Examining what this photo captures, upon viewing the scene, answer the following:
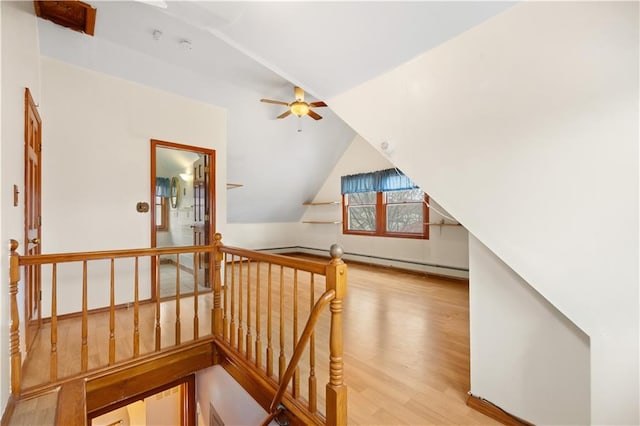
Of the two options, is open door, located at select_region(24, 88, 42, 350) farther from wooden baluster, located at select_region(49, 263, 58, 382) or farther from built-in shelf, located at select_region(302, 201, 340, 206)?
built-in shelf, located at select_region(302, 201, 340, 206)

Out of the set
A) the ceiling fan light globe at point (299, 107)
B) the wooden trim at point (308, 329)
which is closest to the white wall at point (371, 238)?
the ceiling fan light globe at point (299, 107)

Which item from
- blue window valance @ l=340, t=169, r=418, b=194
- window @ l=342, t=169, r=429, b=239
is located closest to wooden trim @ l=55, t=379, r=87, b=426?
blue window valance @ l=340, t=169, r=418, b=194

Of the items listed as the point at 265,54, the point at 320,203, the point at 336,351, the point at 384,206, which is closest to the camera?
the point at 336,351

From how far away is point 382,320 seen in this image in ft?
10.3

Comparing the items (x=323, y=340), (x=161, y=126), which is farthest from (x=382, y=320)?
(x=161, y=126)

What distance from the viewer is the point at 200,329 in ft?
9.09

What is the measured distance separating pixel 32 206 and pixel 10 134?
1068 mm

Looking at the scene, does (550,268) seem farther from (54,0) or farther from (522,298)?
(54,0)

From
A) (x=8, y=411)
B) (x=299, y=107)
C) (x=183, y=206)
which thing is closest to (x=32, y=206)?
(x=8, y=411)

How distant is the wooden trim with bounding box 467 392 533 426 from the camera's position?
62.5 inches

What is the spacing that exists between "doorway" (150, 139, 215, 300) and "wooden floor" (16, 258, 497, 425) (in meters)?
0.88

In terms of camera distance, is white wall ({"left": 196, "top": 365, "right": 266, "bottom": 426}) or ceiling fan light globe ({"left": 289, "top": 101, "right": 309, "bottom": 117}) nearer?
white wall ({"left": 196, "top": 365, "right": 266, "bottom": 426})

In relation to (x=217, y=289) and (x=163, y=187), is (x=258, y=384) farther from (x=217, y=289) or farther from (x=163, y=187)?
(x=163, y=187)

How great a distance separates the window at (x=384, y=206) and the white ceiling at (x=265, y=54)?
3.40 ft
